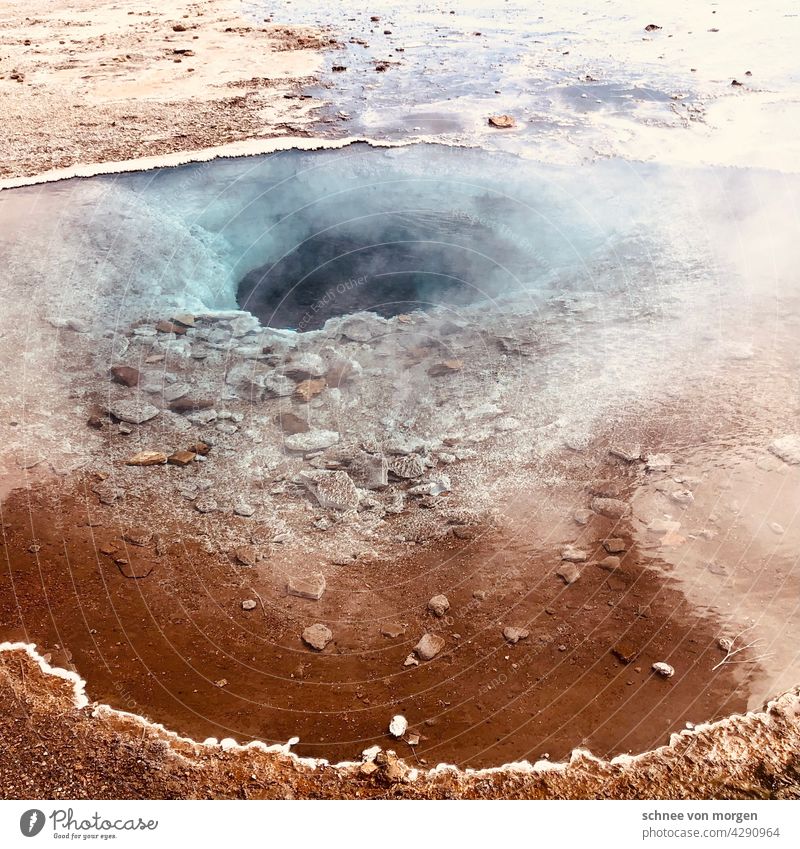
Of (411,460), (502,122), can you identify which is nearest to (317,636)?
(411,460)

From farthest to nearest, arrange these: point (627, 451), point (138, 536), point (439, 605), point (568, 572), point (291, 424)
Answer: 1. point (291, 424)
2. point (627, 451)
3. point (138, 536)
4. point (568, 572)
5. point (439, 605)

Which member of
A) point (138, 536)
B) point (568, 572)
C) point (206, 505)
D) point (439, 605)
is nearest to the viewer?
point (439, 605)

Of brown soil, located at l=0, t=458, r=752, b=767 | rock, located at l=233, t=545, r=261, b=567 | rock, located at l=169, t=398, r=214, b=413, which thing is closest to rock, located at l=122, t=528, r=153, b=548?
brown soil, located at l=0, t=458, r=752, b=767

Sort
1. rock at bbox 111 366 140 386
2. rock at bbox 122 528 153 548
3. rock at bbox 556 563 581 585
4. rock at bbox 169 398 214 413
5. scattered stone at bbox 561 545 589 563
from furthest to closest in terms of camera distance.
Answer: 1. rock at bbox 111 366 140 386
2. rock at bbox 169 398 214 413
3. rock at bbox 122 528 153 548
4. scattered stone at bbox 561 545 589 563
5. rock at bbox 556 563 581 585

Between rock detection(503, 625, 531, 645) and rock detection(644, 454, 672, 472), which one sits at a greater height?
rock detection(644, 454, 672, 472)

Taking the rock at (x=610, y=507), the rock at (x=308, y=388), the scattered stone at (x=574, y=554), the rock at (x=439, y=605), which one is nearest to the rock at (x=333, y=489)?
the rock at (x=308, y=388)

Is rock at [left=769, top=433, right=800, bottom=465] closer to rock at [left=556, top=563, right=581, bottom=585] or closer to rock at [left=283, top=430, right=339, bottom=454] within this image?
rock at [left=556, top=563, right=581, bottom=585]

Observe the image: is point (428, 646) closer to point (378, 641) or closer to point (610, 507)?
point (378, 641)
